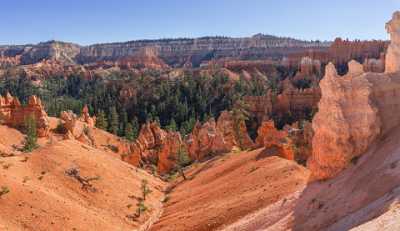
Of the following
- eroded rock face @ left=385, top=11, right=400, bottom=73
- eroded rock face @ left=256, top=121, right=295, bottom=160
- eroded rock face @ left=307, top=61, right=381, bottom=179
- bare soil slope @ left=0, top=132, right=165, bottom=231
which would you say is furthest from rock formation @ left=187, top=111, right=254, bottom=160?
eroded rock face @ left=307, top=61, right=381, bottom=179

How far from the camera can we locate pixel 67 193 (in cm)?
2770

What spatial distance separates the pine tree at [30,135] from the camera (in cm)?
4059

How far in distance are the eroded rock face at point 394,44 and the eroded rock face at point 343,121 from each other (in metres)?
2.05

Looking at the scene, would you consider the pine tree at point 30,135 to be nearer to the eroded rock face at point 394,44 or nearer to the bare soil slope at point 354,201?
the bare soil slope at point 354,201

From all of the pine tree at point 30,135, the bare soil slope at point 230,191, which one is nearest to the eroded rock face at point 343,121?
the bare soil slope at point 230,191

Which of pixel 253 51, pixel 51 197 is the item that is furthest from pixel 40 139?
pixel 253 51

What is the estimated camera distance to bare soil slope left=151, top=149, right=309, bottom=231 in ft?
76.7

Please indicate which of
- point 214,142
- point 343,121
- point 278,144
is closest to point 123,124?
point 214,142

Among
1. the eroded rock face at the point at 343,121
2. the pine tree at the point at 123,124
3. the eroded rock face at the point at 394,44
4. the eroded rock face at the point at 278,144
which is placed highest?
the eroded rock face at the point at 394,44

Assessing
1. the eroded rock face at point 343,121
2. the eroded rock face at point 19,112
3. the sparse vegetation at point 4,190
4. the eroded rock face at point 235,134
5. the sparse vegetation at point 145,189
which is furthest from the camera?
the eroded rock face at point 19,112

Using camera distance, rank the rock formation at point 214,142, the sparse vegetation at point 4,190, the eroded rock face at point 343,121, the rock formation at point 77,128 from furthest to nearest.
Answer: the rock formation at point 77,128 → the rock formation at point 214,142 → the sparse vegetation at point 4,190 → the eroded rock face at point 343,121

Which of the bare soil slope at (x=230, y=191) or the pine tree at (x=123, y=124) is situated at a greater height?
the bare soil slope at (x=230, y=191)

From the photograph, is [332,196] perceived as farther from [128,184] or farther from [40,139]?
[40,139]

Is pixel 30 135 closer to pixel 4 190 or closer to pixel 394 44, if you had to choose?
pixel 4 190
